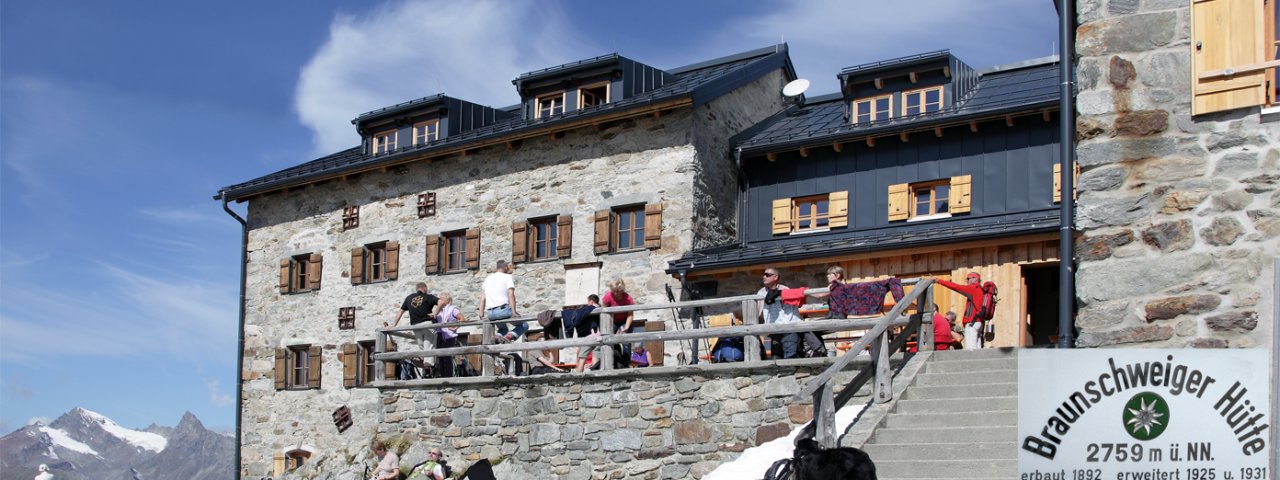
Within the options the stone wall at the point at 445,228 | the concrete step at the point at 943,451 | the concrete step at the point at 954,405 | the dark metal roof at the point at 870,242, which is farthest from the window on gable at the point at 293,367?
the concrete step at the point at 943,451

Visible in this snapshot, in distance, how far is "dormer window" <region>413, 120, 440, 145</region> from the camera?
26.1m

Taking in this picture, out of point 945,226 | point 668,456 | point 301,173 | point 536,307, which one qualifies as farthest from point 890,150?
point 301,173

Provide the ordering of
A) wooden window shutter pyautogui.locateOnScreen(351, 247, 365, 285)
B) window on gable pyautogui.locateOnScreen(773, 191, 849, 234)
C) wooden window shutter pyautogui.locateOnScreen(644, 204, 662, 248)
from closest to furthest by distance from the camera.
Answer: wooden window shutter pyautogui.locateOnScreen(644, 204, 662, 248), window on gable pyautogui.locateOnScreen(773, 191, 849, 234), wooden window shutter pyautogui.locateOnScreen(351, 247, 365, 285)

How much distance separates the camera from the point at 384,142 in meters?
27.1

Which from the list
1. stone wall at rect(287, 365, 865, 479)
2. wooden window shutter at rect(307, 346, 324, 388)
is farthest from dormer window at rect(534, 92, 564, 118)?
stone wall at rect(287, 365, 865, 479)

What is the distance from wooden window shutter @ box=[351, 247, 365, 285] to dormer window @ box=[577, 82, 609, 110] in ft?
16.9

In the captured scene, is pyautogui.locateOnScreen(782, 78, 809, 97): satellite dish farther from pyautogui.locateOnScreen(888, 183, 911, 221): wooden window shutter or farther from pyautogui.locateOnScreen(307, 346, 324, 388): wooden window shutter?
pyautogui.locateOnScreen(307, 346, 324, 388): wooden window shutter

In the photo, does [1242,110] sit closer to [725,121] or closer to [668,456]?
[668,456]

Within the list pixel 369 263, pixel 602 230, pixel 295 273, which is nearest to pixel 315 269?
pixel 295 273

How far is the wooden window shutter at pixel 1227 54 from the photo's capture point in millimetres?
7832

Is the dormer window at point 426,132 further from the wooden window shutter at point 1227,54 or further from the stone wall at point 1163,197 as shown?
the wooden window shutter at point 1227,54

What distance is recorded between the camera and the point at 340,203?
26625 millimetres

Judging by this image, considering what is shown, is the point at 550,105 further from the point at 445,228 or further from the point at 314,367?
the point at 314,367

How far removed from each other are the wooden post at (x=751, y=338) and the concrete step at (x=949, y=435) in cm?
351
